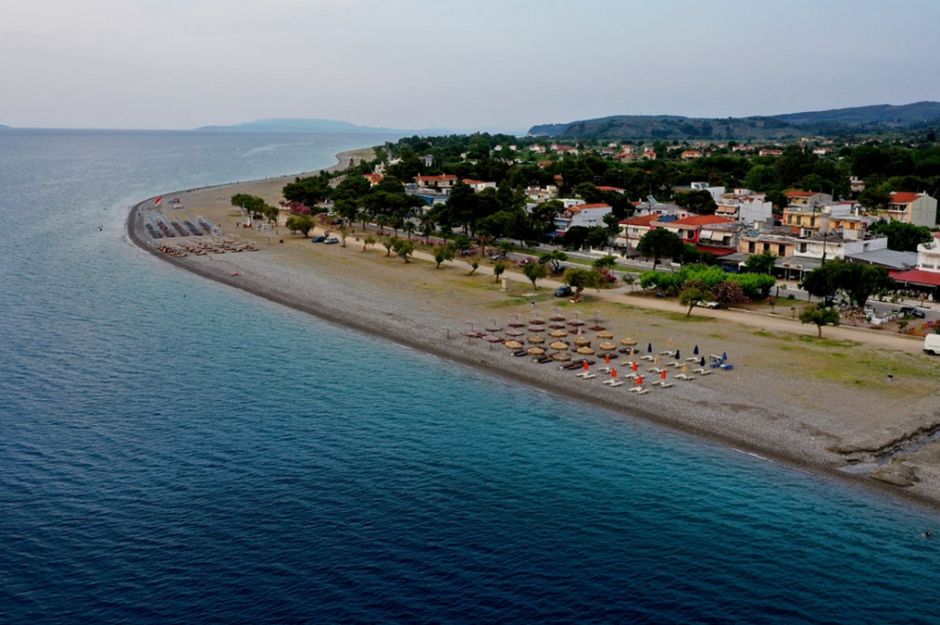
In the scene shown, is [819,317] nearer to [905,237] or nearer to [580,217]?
[905,237]

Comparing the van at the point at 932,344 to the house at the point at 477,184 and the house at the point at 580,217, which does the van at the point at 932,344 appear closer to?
the house at the point at 580,217

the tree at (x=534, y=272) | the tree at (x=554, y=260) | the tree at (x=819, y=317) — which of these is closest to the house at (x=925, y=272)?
the tree at (x=819, y=317)

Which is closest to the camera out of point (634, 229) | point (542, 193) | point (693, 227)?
point (693, 227)

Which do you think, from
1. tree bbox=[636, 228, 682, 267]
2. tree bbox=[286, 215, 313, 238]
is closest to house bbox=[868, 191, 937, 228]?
tree bbox=[636, 228, 682, 267]

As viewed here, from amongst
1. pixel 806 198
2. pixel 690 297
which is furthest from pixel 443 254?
pixel 806 198

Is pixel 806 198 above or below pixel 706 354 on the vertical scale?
above

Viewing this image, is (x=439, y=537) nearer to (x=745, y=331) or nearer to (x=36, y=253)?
(x=745, y=331)

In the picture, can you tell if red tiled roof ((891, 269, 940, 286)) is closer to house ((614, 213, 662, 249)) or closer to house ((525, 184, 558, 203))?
house ((614, 213, 662, 249))

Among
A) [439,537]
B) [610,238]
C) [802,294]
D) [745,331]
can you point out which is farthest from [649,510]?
[610,238]
